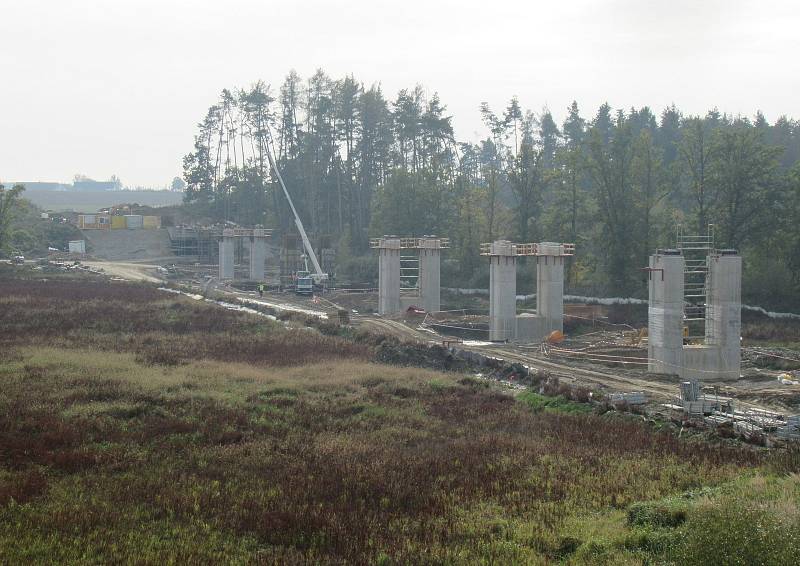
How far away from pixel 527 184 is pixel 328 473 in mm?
51519

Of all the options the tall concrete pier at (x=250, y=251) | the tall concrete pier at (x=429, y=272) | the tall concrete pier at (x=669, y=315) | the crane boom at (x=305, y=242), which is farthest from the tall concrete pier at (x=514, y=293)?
the tall concrete pier at (x=250, y=251)

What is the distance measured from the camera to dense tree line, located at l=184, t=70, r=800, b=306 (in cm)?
5025

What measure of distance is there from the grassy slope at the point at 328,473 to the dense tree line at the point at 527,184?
1145 inches

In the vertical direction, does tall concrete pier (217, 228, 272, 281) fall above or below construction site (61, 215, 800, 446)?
above

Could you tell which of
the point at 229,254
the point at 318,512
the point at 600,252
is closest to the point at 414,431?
the point at 318,512

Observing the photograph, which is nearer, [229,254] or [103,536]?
[103,536]

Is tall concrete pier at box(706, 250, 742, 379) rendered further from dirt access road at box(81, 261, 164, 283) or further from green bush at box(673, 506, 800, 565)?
dirt access road at box(81, 261, 164, 283)

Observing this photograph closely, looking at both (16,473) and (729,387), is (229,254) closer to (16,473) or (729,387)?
(729,387)

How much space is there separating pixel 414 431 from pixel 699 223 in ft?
116

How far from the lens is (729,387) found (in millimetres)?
29344

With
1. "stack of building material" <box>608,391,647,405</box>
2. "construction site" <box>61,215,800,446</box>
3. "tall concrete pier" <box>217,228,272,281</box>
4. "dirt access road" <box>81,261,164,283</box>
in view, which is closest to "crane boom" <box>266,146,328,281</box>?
"construction site" <box>61,215,800,446</box>

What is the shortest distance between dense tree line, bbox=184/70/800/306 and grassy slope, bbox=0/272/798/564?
29.1m

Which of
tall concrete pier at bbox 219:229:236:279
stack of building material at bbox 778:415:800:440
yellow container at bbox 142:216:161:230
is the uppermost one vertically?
yellow container at bbox 142:216:161:230

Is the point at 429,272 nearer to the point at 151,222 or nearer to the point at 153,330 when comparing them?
the point at 153,330
